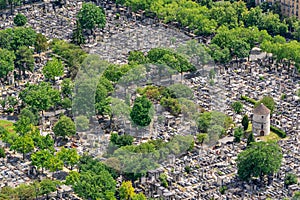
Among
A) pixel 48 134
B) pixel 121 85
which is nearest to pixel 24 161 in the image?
pixel 48 134

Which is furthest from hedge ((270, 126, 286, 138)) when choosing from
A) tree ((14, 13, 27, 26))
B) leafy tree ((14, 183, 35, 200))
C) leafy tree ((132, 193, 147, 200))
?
tree ((14, 13, 27, 26))

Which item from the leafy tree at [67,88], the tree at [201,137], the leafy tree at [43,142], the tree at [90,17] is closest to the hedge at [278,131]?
the tree at [201,137]

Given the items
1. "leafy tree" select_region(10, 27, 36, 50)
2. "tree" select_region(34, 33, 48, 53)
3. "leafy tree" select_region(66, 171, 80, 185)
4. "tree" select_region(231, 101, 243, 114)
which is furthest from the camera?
"tree" select_region(34, 33, 48, 53)

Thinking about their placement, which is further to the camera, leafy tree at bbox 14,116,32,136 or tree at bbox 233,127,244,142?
leafy tree at bbox 14,116,32,136

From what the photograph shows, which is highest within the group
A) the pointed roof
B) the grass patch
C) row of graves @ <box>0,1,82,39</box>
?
the pointed roof

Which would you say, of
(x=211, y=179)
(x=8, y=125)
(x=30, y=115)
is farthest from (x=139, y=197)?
(x=8, y=125)

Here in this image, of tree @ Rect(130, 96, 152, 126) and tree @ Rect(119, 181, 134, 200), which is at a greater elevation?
tree @ Rect(130, 96, 152, 126)

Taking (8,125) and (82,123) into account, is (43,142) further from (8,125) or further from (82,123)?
(8,125)

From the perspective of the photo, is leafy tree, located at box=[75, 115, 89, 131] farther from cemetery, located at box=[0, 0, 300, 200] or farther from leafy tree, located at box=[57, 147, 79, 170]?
leafy tree, located at box=[57, 147, 79, 170]
